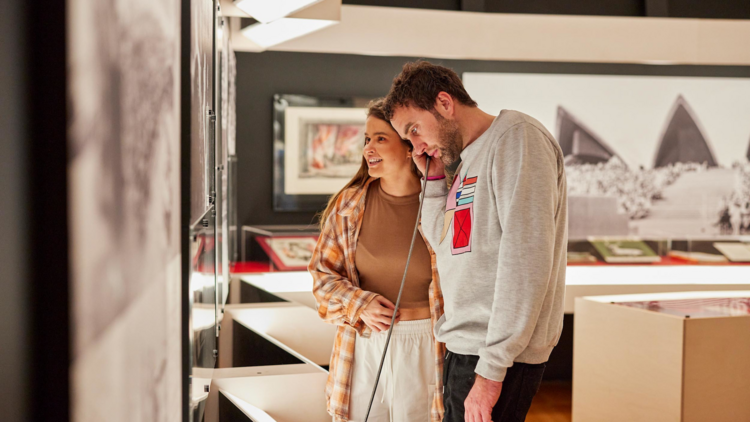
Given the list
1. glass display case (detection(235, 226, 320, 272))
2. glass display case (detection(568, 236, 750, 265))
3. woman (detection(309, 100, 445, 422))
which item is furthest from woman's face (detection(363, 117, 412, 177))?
glass display case (detection(568, 236, 750, 265))

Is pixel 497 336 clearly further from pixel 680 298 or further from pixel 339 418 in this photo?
pixel 680 298

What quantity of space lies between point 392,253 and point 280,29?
65.0 inches

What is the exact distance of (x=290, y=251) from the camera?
12.5ft

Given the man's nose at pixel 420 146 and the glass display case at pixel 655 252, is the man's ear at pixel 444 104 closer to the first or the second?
the man's nose at pixel 420 146

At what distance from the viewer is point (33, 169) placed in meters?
0.39

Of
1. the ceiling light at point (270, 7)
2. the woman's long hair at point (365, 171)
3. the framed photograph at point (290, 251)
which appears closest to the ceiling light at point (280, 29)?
the ceiling light at point (270, 7)

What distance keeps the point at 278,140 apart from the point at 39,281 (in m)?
4.53

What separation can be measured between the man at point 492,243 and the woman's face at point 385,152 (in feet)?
0.95

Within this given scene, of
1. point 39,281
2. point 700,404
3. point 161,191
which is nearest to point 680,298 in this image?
point 700,404

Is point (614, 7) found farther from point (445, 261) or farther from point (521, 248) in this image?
point (521, 248)

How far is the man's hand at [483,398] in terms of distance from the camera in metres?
1.38

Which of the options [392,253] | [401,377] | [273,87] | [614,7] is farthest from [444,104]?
[614,7]

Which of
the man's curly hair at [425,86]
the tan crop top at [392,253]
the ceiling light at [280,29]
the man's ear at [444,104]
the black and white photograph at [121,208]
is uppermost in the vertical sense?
the ceiling light at [280,29]

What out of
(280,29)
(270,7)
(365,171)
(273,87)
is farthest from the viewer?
(273,87)
